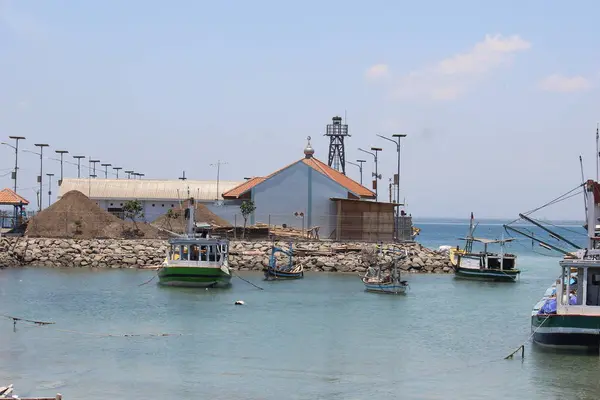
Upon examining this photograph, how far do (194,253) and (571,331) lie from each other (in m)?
29.5

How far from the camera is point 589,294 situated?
33.5 m

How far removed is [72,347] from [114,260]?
39831 millimetres

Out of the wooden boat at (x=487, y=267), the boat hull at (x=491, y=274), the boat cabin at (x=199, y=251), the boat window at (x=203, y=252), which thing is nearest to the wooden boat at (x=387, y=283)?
the boat cabin at (x=199, y=251)

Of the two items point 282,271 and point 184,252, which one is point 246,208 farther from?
point 184,252

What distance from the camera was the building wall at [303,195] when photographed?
3393 inches

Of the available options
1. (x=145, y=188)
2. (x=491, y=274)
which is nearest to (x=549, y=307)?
(x=491, y=274)

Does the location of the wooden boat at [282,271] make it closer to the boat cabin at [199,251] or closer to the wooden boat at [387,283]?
the boat cabin at [199,251]

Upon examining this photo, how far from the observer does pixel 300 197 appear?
86.4 m

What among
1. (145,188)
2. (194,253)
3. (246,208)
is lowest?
(194,253)

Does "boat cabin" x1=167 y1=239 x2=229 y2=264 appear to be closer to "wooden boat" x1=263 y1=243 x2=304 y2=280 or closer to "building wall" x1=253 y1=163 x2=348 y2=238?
"wooden boat" x1=263 y1=243 x2=304 y2=280

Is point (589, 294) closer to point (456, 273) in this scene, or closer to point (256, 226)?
point (456, 273)

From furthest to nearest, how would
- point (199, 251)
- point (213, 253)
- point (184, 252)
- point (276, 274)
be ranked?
point (276, 274) < point (184, 252) < point (213, 253) < point (199, 251)

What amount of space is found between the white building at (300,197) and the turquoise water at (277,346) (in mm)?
26990

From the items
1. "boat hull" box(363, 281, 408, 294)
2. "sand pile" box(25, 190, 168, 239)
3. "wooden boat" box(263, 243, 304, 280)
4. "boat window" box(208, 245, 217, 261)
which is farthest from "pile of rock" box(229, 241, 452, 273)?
"boat window" box(208, 245, 217, 261)
